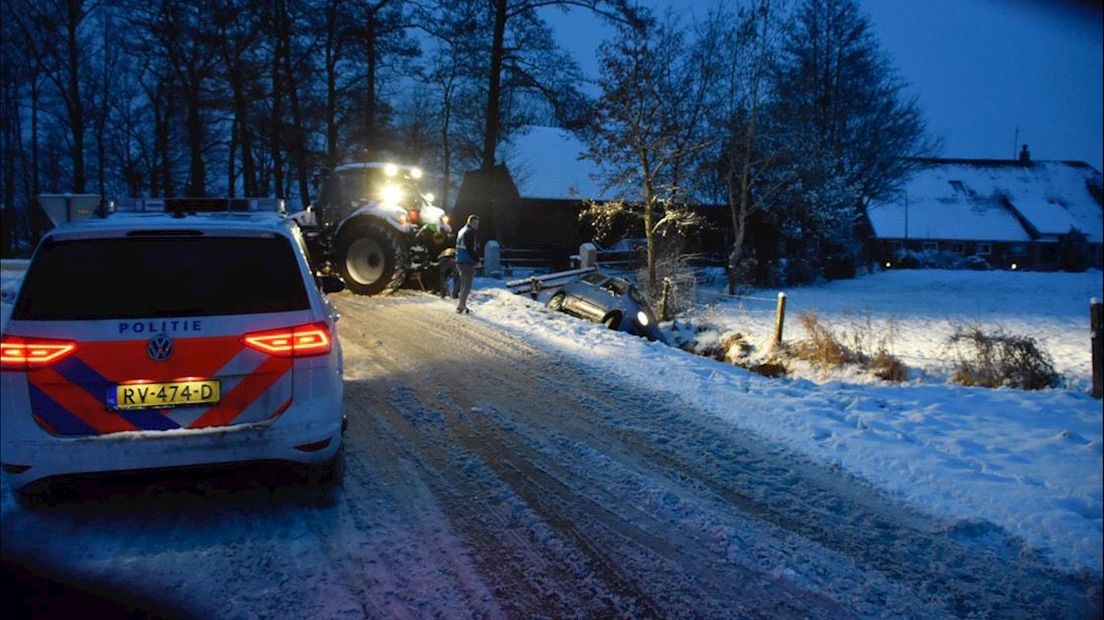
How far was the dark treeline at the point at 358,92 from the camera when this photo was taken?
52.8ft

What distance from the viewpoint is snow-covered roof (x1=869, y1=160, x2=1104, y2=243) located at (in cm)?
834

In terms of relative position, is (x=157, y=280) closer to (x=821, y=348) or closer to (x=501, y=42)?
(x=821, y=348)

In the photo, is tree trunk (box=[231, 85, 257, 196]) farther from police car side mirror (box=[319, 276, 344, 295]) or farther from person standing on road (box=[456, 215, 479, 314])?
police car side mirror (box=[319, 276, 344, 295])

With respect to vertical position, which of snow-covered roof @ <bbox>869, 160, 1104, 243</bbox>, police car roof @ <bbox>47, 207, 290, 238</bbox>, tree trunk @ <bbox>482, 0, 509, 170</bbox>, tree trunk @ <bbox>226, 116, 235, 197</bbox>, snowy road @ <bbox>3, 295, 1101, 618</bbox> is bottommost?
snowy road @ <bbox>3, 295, 1101, 618</bbox>

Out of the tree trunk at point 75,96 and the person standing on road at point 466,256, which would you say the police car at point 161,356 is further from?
the tree trunk at point 75,96

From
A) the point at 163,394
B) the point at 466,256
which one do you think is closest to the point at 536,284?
the point at 466,256

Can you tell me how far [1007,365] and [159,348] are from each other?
9765 millimetres

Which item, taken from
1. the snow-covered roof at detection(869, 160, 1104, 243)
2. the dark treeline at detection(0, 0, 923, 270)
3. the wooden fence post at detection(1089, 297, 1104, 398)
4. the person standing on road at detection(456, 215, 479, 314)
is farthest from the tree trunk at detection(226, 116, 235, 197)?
the wooden fence post at detection(1089, 297, 1104, 398)

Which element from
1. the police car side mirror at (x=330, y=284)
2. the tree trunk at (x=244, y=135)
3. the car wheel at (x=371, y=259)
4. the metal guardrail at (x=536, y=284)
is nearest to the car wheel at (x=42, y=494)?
the police car side mirror at (x=330, y=284)

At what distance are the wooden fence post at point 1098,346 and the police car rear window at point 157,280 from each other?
8.80 meters

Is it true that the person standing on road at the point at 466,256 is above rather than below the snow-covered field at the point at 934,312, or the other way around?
above

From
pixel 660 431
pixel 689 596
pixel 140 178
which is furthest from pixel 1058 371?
pixel 140 178

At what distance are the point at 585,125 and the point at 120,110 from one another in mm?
13426

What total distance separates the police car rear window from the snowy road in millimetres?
1028
